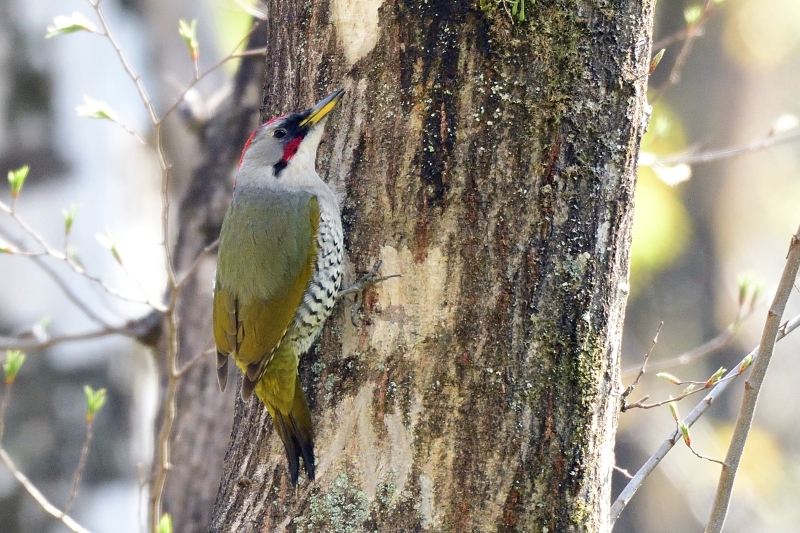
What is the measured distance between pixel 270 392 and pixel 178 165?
3955 mm

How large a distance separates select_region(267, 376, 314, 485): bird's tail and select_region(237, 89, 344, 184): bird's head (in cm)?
88

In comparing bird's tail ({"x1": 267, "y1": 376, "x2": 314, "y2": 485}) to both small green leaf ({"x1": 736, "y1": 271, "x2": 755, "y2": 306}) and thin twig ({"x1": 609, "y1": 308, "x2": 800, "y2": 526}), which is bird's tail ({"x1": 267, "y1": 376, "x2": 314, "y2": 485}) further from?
small green leaf ({"x1": 736, "y1": 271, "x2": 755, "y2": 306})

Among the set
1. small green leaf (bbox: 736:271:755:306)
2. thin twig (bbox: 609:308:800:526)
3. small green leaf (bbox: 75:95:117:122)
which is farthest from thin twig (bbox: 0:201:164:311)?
small green leaf (bbox: 736:271:755:306)

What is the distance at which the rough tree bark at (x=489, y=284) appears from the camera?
233cm

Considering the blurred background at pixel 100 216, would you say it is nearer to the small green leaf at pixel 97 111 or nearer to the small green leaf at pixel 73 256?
the small green leaf at pixel 73 256

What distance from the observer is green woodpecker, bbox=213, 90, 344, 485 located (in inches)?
111

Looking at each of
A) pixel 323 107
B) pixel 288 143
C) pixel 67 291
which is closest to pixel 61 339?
pixel 67 291

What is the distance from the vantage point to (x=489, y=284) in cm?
238

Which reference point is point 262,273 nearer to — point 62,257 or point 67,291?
point 62,257

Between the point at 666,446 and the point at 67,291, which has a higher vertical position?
the point at 67,291

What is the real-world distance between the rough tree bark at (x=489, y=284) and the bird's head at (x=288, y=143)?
28 centimetres

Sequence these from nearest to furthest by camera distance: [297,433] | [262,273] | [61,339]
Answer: [297,433]
[262,273]
[61,339]

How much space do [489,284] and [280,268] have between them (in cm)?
110

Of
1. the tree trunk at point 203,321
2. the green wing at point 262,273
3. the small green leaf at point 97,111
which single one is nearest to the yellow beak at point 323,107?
the green wing at point 262,273
